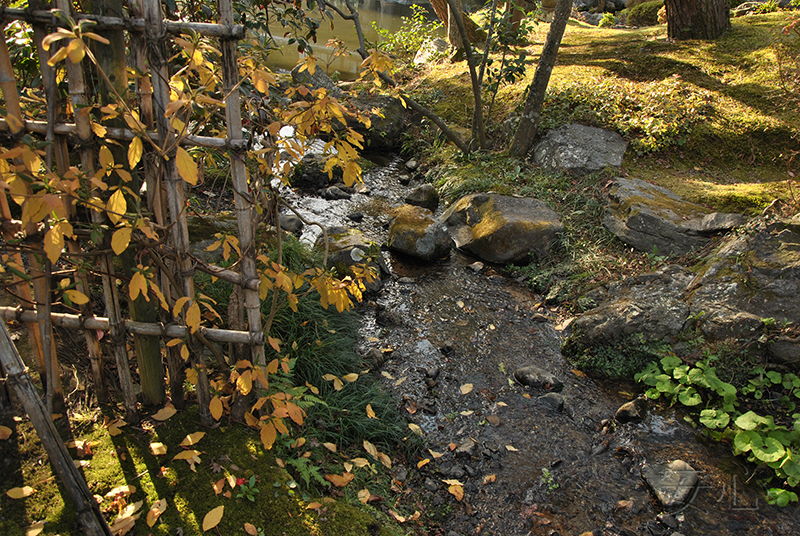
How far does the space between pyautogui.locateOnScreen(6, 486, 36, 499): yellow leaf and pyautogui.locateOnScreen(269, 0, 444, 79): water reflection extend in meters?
4.64

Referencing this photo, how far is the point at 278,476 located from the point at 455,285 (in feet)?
11.5

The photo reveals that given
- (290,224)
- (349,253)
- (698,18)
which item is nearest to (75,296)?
(349,253)

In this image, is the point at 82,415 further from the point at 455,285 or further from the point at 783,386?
the point at 783,386

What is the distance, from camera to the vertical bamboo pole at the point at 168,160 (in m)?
Result: 1.80

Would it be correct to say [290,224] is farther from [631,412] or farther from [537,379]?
[631,412]

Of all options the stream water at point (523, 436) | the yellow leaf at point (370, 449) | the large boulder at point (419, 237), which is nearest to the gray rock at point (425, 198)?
the large boulder at point (419, 237)

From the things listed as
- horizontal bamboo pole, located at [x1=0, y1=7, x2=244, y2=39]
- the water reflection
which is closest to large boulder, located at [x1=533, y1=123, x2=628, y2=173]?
the water reflection

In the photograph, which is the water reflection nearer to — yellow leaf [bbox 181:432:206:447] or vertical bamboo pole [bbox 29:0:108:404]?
vertical bamboo pole [bbox 29:0:108:404]

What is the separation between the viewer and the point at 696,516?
2.96 meters

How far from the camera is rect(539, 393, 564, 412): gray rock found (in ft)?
12.6

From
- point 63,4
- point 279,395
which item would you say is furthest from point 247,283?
point 63,4

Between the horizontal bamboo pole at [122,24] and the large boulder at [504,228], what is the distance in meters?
4.48

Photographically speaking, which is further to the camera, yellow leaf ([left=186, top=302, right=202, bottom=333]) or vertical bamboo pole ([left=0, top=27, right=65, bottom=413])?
yellow leaf ([left=186, top=302, right=202, bottom=333])

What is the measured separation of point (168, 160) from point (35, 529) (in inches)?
61.4
